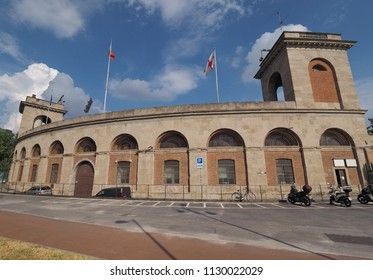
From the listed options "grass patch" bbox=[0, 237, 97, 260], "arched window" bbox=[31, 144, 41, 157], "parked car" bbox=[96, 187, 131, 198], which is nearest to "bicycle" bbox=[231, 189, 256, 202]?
"parked car" bbox=[96, 187, 131, 198]

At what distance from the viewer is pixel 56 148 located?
2783 centimetres

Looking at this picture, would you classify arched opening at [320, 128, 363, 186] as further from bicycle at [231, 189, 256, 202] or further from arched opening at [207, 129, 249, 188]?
arched opening at [207, 129, 249, 188]

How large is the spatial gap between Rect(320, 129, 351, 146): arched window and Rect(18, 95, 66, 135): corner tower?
1828 inches

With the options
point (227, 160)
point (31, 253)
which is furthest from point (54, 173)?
point (31, 253)

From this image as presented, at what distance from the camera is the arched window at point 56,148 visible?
2738 cm

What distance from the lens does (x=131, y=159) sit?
72.8 ft

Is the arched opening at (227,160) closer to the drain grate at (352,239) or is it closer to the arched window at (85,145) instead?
the drain grate at (352,239)

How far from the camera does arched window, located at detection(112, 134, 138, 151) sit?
22969mm

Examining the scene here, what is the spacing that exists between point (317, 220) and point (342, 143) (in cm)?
1532

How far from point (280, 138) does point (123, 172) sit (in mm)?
18228

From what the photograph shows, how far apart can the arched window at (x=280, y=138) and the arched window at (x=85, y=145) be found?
21.4m
